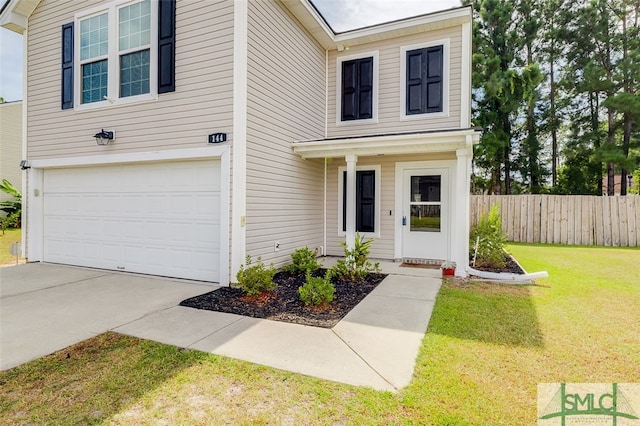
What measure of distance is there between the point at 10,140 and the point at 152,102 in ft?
46.6

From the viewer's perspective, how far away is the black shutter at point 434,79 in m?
7.54

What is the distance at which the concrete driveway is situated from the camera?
11.3 ft

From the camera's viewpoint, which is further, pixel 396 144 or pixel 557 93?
pixel 557 93

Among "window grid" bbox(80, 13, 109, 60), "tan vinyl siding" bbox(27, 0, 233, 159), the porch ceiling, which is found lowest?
the porch ceiling

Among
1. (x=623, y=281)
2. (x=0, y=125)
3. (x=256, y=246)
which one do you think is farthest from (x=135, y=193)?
(x=0, y=125)

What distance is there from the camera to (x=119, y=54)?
21.1ft

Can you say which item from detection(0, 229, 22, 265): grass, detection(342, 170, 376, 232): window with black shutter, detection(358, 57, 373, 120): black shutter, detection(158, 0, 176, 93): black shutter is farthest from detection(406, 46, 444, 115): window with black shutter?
detection(0, 229, 22, 265): grass

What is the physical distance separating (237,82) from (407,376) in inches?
190

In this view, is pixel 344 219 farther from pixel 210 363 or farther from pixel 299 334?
pixel 210 363

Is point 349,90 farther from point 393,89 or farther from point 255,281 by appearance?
point 255,281

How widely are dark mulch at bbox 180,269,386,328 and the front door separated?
2356 millimetres

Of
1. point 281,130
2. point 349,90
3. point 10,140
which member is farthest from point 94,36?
point 10,140

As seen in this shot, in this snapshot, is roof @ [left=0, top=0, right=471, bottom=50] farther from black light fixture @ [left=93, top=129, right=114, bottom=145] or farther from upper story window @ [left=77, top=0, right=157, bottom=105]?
black light fixture @ [left=93, top=129, right=114, bottom=145]

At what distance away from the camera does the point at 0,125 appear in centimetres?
1487
